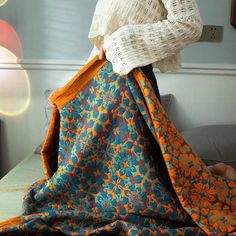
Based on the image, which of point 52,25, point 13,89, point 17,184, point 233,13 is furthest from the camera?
point 13,89

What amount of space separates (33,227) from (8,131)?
4.68 feet

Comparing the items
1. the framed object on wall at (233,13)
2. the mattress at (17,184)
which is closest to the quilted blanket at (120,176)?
the mattress at (17,184)

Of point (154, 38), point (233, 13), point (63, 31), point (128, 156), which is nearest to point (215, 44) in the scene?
point (233, 13)

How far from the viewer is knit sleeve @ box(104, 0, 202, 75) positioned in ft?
3.34

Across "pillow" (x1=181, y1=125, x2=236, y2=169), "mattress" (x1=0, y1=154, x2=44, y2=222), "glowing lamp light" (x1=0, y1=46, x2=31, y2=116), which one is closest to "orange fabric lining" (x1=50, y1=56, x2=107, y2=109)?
"mattress" (x1=0, y1=154, x2=44, y2=222)

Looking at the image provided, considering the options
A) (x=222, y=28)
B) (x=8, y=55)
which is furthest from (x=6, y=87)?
(x=222, y=28)

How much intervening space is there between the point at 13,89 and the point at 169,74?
0.95 metres

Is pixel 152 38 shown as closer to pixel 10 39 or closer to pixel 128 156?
pixel 128 156

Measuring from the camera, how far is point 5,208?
1280 mm

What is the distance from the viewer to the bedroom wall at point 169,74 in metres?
2.10

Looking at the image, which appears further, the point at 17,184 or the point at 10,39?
the point at 10,39

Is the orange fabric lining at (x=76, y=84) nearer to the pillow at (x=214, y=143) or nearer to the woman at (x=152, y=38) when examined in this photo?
the woman at (x=152, y=38)

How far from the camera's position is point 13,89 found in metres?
2.24

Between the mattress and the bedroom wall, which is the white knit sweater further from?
the bedroom wall
